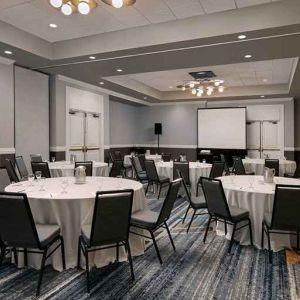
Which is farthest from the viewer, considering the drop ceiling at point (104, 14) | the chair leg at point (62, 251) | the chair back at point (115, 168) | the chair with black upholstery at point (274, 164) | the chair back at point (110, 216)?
the chair with black upholstery at point (274, 164)

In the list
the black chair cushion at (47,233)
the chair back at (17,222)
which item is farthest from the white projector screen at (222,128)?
the chair back at (17,222)

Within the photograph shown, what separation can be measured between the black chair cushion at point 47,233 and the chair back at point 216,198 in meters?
1.81

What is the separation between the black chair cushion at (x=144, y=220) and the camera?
311 cm

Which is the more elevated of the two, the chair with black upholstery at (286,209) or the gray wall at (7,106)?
the gray wall at (7,106)

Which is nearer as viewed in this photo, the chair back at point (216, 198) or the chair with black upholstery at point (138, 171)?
the chair back at point (216, 198)

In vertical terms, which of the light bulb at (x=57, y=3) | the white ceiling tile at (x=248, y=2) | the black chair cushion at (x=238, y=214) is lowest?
the black chair cushion at (x=238, y=214)

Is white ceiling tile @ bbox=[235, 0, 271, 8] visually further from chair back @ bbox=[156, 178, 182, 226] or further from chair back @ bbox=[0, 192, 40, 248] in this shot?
chair back @ bbox=[0, 192, 40, 248]

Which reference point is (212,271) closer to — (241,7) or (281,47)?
(241,7)

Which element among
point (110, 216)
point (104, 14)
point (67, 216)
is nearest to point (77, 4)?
point (104, 14)

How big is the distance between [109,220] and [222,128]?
9.89 metres

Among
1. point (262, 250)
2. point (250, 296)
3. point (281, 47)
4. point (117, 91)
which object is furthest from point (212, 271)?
point (117, 91)

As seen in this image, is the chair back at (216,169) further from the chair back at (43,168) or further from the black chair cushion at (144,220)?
the chair back at (43,168)

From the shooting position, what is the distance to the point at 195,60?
6.34m

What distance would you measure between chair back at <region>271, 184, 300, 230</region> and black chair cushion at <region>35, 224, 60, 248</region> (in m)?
2.28
